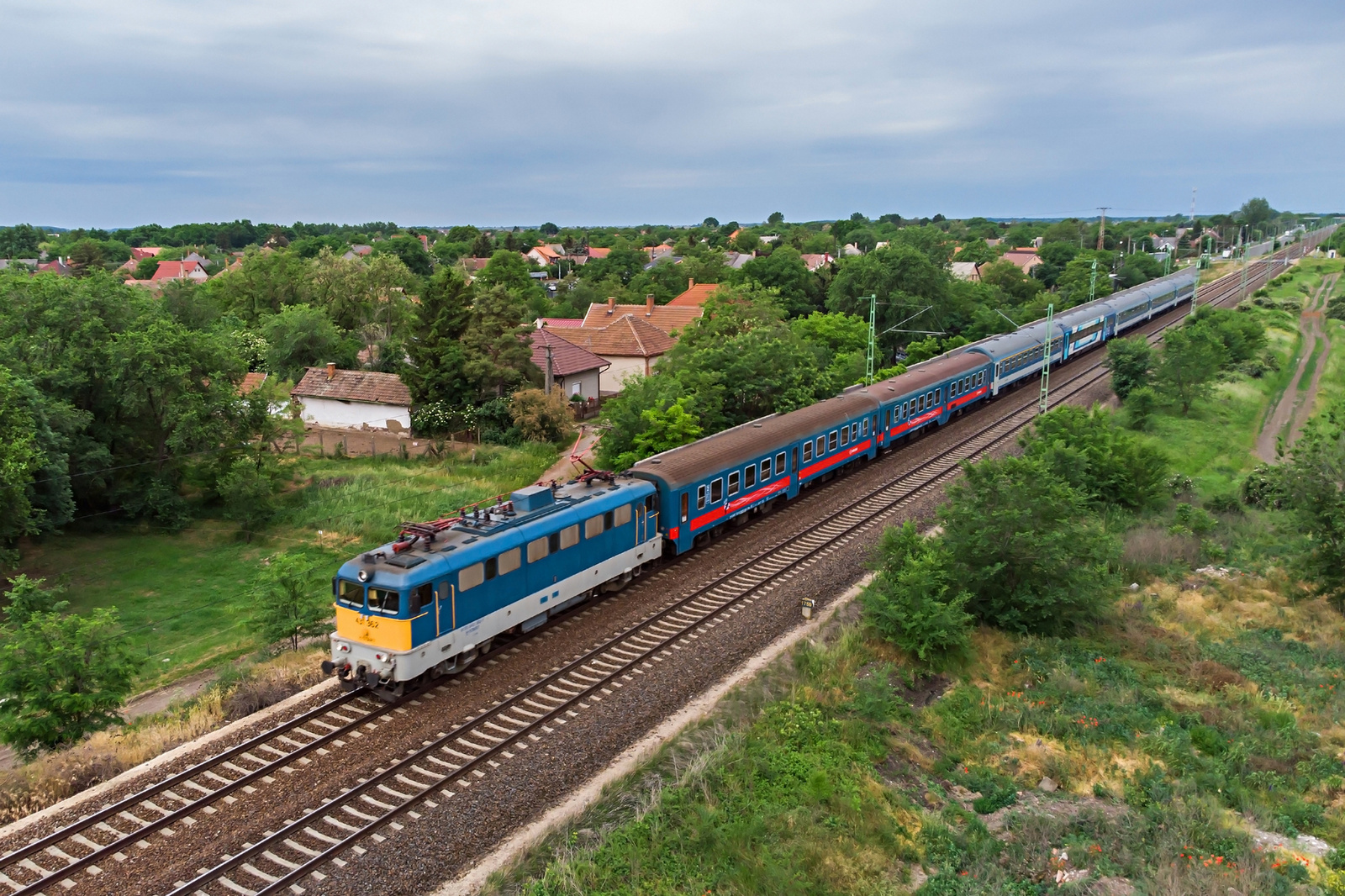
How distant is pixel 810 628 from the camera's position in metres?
19.8

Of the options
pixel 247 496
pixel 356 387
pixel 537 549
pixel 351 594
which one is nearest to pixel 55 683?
pixel 351 594

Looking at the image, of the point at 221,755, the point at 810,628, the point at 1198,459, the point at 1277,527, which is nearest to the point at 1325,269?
the point at 1198,459

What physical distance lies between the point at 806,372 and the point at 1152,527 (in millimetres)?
14660

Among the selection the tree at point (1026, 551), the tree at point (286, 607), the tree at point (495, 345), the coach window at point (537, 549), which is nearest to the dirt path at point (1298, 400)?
the tree at point (1026, 551)

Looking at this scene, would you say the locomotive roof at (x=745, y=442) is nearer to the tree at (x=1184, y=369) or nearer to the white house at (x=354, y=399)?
the tree at (x=1184, y=369)

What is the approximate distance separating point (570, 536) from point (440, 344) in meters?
28.6

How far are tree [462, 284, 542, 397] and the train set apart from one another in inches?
717

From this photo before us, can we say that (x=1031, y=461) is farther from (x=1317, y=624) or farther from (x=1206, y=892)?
(x=1206, y=892)

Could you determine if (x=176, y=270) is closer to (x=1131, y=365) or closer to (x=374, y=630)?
(x=1131, y=365)

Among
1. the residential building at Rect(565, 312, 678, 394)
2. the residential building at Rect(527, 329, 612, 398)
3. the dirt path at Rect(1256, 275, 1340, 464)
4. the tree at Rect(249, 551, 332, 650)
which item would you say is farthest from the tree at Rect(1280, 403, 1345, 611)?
the residential building at Rect(565, 312, 678, 394)

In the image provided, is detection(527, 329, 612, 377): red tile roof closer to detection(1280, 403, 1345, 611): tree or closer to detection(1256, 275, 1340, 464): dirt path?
detection(1256, 275, 1340, 464): dirt path

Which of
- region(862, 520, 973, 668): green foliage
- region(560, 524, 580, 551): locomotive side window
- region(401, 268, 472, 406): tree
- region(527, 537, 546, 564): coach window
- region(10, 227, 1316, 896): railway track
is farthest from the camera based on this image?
region(401, 268, 472, 406): tree

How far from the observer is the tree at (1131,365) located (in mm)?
48750

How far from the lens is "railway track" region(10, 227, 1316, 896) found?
38.1 feet
